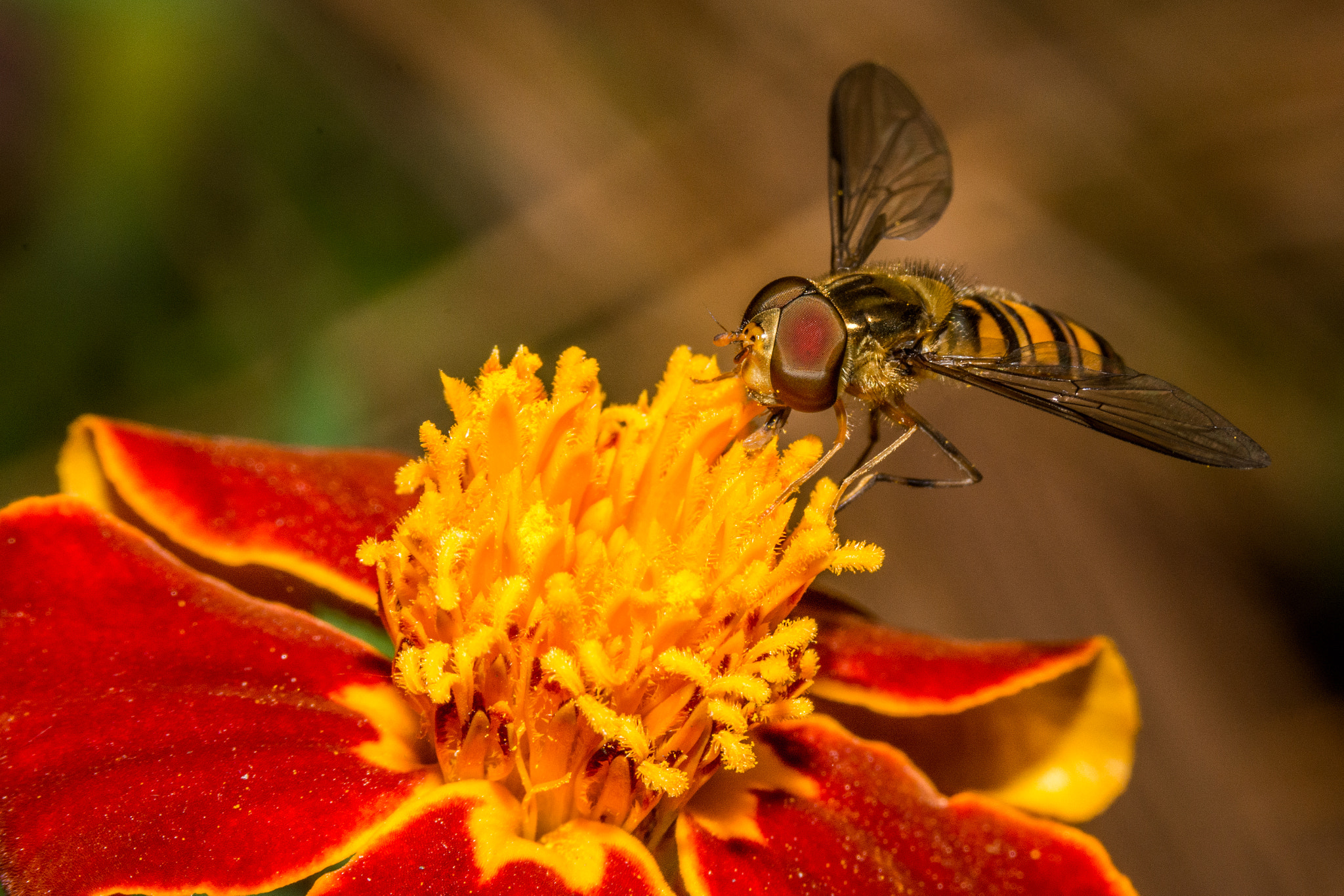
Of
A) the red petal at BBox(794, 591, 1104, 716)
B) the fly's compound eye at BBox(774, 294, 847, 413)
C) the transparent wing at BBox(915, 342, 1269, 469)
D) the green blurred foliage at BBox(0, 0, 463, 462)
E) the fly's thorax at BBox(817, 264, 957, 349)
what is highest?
the green blurred foliage at BBox(0, 0, 463, 462)

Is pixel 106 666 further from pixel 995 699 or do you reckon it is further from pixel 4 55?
pixel 4 55


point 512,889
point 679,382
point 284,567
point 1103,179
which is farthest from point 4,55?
point 1103,179

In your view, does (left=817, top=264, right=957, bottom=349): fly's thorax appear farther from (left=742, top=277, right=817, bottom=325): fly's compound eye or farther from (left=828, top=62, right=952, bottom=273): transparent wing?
(left=828, top=62, right=952, bottom=273): transparent wing

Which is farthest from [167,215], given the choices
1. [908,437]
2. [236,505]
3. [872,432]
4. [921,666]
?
[921,666]

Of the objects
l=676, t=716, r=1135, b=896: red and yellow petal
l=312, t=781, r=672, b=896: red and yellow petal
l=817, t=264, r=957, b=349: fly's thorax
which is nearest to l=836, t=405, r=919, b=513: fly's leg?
l=817, t=264, r=957, b=349: fly's thorax

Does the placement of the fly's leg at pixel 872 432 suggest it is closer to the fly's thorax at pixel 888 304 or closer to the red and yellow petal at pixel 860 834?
the fly's thorax at pixel 888 304

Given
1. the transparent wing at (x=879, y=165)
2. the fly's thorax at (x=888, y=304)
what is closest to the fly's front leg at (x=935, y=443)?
the fly's thorax at (x=888, y=304)
